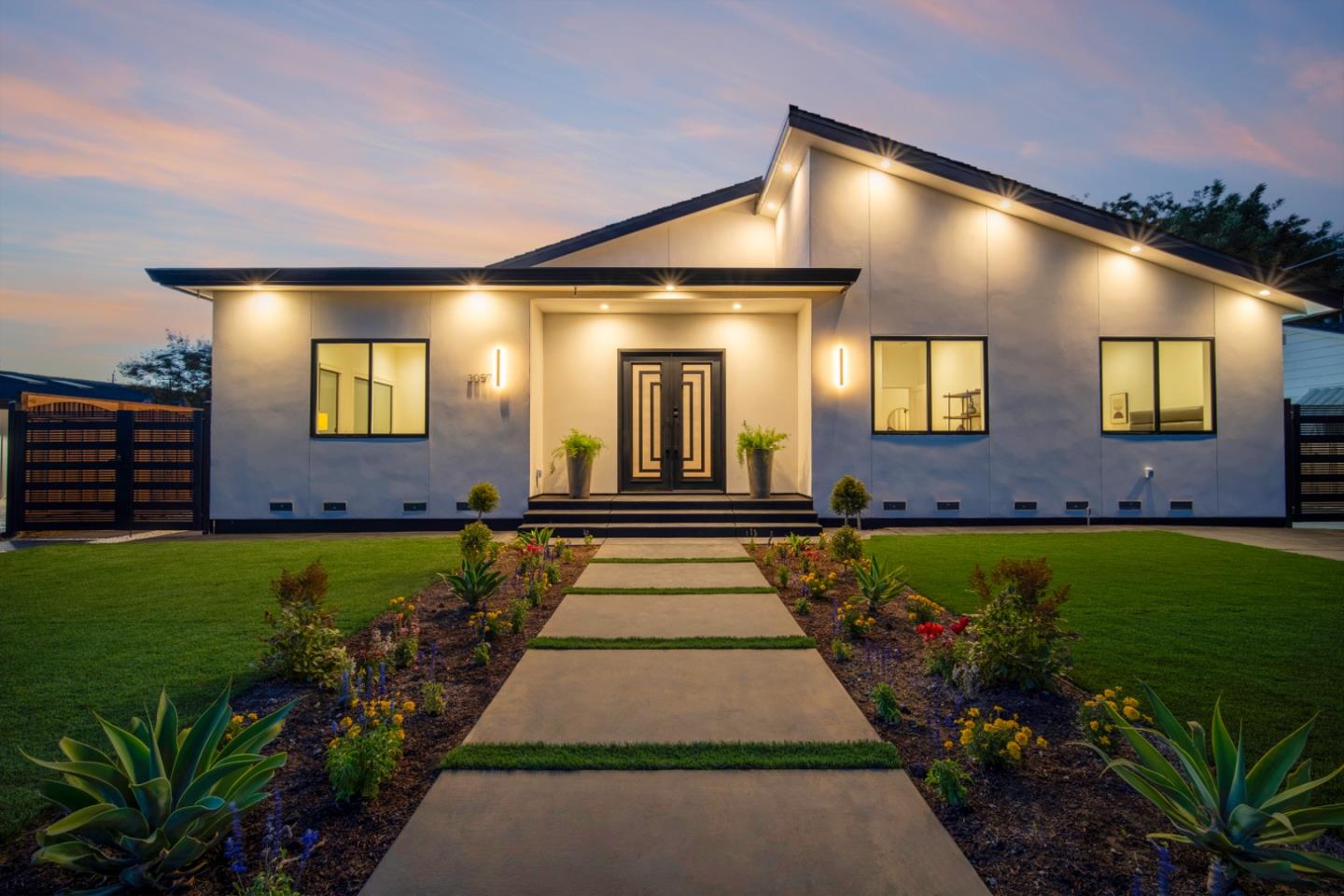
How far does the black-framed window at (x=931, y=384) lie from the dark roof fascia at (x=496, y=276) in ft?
6.31

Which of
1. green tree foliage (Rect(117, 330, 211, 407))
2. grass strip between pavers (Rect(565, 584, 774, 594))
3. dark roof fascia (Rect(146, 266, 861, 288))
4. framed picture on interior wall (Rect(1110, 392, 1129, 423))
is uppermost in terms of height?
green tree foliage (Rect(117, 330, 211, 407))

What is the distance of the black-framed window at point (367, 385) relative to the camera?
33.1 feet

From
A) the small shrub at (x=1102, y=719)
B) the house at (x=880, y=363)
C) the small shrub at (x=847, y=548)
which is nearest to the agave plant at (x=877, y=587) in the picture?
the small shrub at (x=847, y=548)

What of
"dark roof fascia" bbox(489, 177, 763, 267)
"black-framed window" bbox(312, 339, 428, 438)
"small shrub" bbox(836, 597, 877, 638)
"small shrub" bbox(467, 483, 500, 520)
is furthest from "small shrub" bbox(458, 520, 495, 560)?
"dark roof fascia" bbox(489, 177, 763, 267)

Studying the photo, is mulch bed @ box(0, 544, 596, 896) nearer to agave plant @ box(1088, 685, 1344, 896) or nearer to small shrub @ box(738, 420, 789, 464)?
agave plant @ box(1088, 685, 1344, 896)

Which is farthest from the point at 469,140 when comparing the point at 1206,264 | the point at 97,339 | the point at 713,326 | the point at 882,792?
the point at 97,339

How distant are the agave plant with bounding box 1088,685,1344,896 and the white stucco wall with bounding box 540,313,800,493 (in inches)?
359

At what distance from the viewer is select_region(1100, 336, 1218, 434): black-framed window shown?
1026cm

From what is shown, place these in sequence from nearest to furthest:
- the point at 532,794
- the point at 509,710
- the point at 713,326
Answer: the point at 532,794 → the point at 509,710 → the point at 713,326

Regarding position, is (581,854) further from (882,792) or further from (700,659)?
(700,659)

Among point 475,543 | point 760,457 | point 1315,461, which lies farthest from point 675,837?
point 1315,461

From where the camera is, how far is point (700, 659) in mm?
3805

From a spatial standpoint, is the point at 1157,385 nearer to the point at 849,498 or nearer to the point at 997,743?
the point at 849,498

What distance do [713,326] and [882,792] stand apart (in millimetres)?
9360
